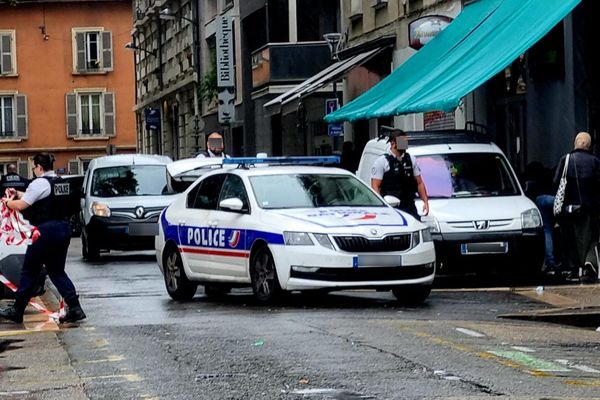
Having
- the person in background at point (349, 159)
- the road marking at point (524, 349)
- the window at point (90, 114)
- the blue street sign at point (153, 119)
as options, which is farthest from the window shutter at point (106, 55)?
the road marking at point (524, 349)

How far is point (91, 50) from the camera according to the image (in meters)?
75.3

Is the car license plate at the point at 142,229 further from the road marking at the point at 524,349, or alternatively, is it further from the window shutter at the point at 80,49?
the window shutter at the point at 80,49

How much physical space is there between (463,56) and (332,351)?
11675 mm

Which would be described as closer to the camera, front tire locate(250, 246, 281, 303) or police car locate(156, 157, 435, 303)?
police car locate(156, 157, 435, 303)

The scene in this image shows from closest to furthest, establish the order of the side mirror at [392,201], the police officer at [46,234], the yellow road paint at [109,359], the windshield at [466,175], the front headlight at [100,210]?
1. the yellow road paint at [109,359]
2. the police officer at [46,234]
3. the side mirror at [392,201]
4. the windshield at [466,175]
5. the front headlight at [100,210]

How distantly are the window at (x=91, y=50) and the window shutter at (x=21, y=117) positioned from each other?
11.0 ft

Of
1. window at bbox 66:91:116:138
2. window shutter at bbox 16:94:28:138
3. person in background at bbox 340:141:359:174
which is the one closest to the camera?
person in background at bbox 340:141:359:174

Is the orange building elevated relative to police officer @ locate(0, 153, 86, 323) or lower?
elevated

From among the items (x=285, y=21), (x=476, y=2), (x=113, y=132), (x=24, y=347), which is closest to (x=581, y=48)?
(x=476, y=2)

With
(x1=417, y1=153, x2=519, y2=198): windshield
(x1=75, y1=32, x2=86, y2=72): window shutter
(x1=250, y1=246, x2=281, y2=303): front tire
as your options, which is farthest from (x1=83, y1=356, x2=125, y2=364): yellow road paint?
(x1=75, y1=32, x2=86, y2=72): window shutter

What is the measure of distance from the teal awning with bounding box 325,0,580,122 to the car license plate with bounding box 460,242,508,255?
2630mm

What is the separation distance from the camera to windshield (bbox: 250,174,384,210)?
16031mm

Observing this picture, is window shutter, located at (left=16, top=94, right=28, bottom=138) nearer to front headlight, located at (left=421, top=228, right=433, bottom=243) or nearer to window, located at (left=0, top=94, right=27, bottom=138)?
Result: window, located at (left=0, top=94, right=27, bottom=138)

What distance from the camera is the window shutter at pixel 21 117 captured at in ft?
244
